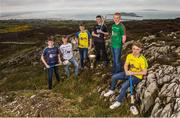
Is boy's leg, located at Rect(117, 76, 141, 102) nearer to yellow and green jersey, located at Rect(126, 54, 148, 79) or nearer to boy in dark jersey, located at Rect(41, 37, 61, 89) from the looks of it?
yellow and green jersey, located at Rect(126, 54, 148, 79)

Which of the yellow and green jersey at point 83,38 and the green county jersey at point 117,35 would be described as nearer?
the green county jersey at point 117,35

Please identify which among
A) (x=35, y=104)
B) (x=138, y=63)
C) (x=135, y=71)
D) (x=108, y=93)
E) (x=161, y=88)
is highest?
(x=138, y=63)

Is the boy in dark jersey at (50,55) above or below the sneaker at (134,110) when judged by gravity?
above

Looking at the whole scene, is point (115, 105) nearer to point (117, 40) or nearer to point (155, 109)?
point (155, 109)

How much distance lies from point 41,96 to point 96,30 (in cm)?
492

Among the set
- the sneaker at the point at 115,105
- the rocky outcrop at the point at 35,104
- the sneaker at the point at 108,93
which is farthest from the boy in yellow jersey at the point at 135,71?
the rocky outcrop at the point at 35,104

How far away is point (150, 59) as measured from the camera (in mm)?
16328

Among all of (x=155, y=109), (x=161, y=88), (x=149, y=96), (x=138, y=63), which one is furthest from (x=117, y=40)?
(x=155, y=109)

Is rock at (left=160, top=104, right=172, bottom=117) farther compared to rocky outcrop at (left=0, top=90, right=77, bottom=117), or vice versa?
rocky outcrop at (left=0, top=90, right=77, bottom=117)

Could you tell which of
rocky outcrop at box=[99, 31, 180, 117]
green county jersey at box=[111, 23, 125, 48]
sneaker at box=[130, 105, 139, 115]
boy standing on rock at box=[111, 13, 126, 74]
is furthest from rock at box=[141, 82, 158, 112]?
green county jersey at box=[111, 23, 125, 48]

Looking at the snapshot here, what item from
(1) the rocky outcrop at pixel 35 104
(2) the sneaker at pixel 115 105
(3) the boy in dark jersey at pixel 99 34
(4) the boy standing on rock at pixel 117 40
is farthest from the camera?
(3) the boy in dark jersey at pixel 99 34

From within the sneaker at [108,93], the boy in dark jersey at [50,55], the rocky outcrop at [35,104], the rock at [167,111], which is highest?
the boy in dark jersey at [50,55]

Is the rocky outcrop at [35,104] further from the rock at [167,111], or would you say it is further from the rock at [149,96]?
the rock at [167,111]

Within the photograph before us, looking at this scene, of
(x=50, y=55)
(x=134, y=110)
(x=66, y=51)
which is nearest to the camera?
(x=134, y=110)
